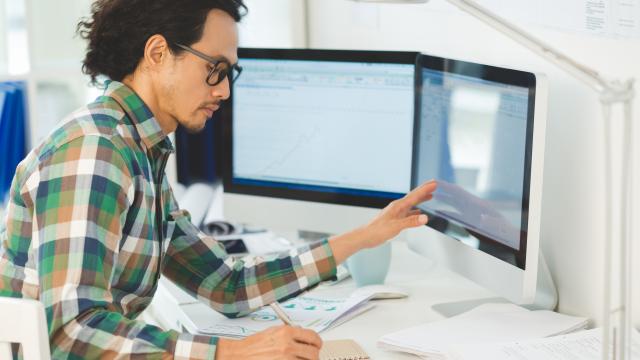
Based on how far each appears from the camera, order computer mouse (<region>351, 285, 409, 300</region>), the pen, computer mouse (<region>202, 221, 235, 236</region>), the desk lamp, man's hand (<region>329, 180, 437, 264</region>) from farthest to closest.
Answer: computer mouse (<region>202, 221, 235, 236</region>)
computer mouse (<region>351, 285, 409, 300</region>)
man's hand (<region>329, 180, 437, 264</region>)
the pen
the desk lamp

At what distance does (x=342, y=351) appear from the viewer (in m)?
1.52

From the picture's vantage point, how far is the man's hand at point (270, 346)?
4.37 feet

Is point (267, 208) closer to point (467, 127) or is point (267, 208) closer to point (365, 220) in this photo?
point (365, 220)

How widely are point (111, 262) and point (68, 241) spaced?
0.25 ft

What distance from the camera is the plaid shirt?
51.6 inches

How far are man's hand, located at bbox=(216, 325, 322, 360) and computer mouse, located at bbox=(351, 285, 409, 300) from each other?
45 centimetres

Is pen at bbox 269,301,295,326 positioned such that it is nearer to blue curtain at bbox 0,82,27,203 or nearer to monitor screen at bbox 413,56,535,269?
monitor screen at bbox 413,56,535,269

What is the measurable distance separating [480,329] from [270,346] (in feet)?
1.29

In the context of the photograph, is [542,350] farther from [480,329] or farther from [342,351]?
[342,351]

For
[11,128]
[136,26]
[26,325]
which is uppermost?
[136,26]

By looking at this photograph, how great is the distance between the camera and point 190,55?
156 centimetres

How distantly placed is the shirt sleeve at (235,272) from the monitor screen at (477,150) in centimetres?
25

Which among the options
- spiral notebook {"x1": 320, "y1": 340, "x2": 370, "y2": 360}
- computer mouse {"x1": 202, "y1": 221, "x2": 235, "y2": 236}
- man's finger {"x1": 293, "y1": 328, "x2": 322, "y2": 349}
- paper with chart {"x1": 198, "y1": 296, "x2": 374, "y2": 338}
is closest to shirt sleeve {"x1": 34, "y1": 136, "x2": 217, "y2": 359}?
man's finger {"x1": 293, "y1": 328, "x2": 322, "y2": 349}

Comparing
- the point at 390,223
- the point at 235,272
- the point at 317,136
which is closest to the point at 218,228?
the point at 317,136
